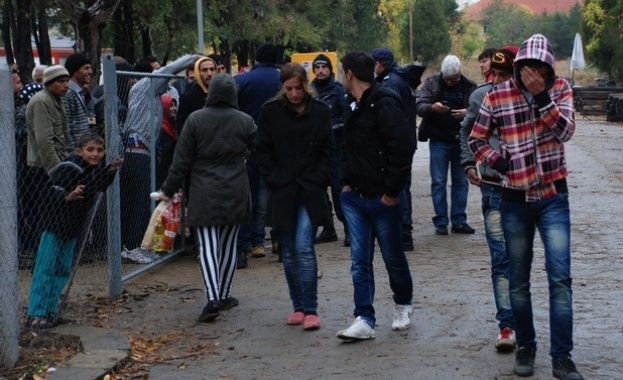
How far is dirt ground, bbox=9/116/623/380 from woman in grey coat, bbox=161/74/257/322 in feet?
1.52

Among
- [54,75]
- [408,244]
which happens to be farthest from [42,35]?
[54,75]

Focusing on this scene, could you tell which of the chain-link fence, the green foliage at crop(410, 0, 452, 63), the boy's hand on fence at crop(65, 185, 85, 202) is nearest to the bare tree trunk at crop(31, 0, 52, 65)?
the chain-link fence

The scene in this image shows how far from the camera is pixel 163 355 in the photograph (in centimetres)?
765

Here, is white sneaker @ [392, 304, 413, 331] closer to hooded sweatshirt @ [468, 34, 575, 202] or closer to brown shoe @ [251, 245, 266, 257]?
hooded sweatshirt @ [468, 34, 575, 202]

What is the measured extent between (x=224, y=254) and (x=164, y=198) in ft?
2.16

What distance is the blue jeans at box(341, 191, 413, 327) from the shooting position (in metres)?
7.55

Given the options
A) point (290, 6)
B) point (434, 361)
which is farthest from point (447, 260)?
point (290, 6)

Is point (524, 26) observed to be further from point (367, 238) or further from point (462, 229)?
point (367, 238)

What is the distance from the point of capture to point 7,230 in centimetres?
688

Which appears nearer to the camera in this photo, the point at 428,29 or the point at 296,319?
the point at 296,319

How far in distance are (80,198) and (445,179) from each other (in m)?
5.48

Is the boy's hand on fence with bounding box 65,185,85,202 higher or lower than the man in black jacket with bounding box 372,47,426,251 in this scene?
lower

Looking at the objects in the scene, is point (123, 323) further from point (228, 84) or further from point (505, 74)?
point (505, 74)

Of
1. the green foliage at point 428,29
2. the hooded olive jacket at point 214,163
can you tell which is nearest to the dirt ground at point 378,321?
the hooded olive jacket at point 214,163
